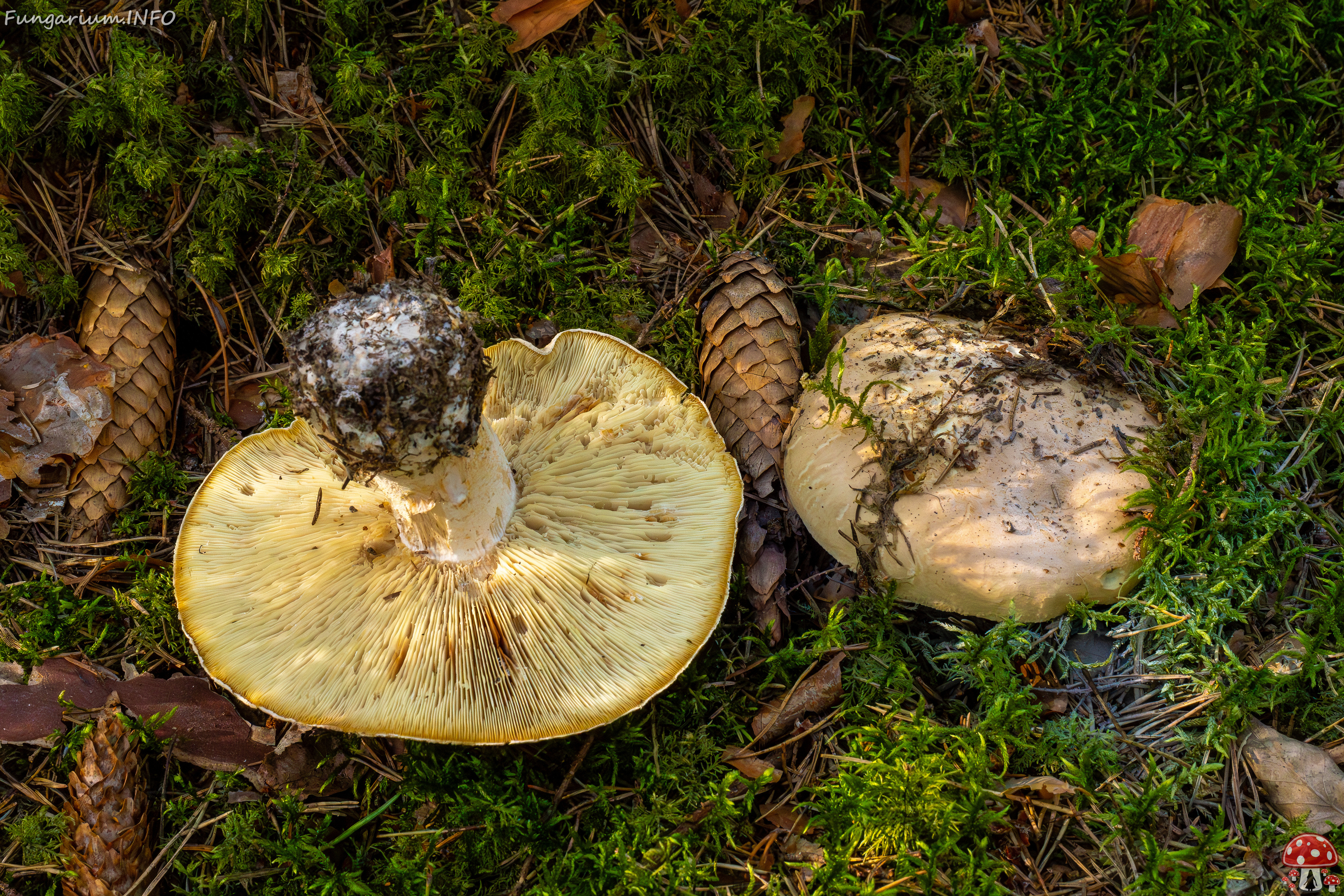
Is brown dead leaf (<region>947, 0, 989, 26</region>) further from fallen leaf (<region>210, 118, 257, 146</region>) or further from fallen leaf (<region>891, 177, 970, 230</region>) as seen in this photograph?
fallen leaf (<region>210, 118, 257, 146</region>)

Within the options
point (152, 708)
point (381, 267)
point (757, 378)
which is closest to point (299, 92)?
point (381, 267)

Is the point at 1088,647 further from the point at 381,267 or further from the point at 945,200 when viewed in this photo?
the point at 381,267

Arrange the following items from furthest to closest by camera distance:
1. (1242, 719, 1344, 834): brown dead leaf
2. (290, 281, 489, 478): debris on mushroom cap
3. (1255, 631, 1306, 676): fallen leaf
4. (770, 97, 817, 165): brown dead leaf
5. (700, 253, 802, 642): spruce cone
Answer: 1. (770, 97, 817, 165): brown dead leaf
2. (700, 253, 802, 642): spruce cone
3. (1255, 631, 1306, 676): fallen leaf
4. (1242, 719, 1344, 834): brown dead leaf
5. (290, 281, 489, 478): debris on mushroom cap

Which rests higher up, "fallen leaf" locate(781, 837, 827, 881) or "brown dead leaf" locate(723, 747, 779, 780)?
"brown dead leaf" locate(723, 747, 779, 780)

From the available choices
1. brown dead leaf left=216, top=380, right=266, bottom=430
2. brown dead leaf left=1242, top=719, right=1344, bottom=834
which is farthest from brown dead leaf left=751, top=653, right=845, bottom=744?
brown dead leaf left=216, top=380, right=266, bottom=430

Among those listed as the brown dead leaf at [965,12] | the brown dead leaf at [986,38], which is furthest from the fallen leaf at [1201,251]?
the brown dead leaf at [965,12]

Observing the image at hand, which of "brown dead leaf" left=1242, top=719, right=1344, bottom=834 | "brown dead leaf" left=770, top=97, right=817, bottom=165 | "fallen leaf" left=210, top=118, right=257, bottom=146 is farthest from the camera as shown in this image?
"brown dead leaf" left=770, top=97, right=817, bottom=165

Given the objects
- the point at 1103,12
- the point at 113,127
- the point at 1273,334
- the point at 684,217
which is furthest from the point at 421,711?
the point at 1103,12
